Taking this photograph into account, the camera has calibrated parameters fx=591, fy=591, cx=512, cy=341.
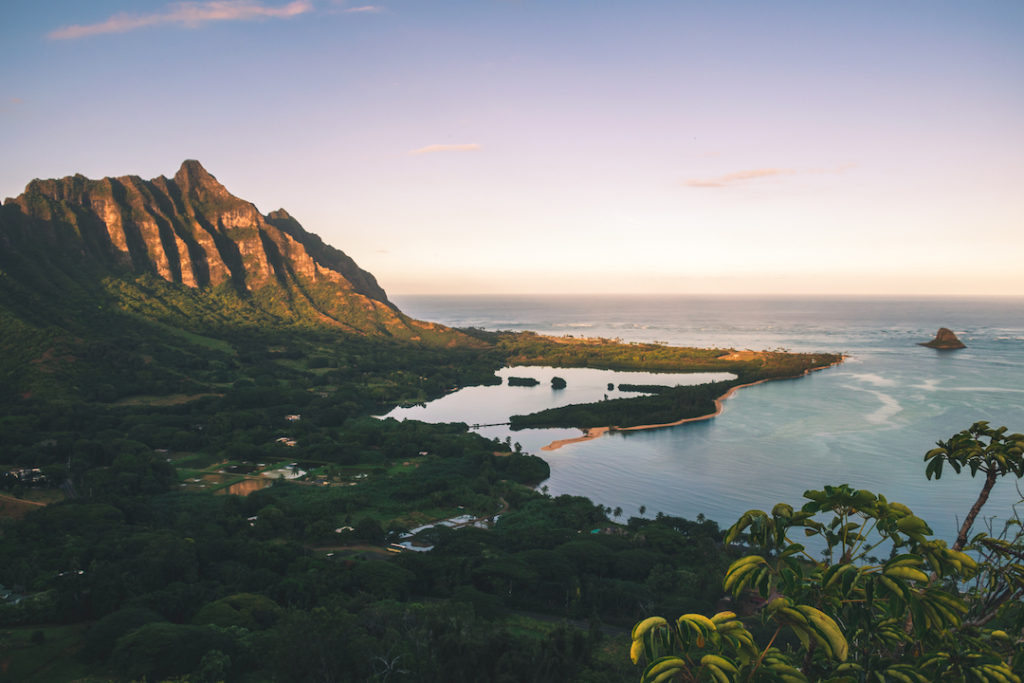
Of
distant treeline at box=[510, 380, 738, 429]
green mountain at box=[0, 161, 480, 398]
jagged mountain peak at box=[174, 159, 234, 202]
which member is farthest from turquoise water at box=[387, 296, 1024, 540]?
jagged mountain peak at box=[174, 159, 234, 202]

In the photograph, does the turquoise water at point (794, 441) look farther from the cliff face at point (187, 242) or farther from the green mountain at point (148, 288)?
the cliff face at point (187, 242)

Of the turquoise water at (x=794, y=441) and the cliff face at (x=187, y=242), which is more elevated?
the cliff face at (x=187, y=242)

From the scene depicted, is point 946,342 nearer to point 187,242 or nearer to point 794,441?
point 794,441

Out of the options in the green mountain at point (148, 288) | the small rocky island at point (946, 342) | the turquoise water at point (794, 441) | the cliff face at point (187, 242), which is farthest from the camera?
the small rocky island at point (946, 342)

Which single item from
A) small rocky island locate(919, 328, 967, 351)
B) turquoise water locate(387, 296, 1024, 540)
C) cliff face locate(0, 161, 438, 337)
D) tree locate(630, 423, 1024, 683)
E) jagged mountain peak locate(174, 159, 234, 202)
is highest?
jagged mountain peak locate(174, 159, 234, 202)

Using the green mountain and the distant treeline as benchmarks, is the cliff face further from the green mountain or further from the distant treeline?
the distant treeline

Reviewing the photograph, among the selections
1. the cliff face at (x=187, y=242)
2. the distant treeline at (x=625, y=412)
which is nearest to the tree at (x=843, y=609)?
the distant treeline at (x=625, y=412)
